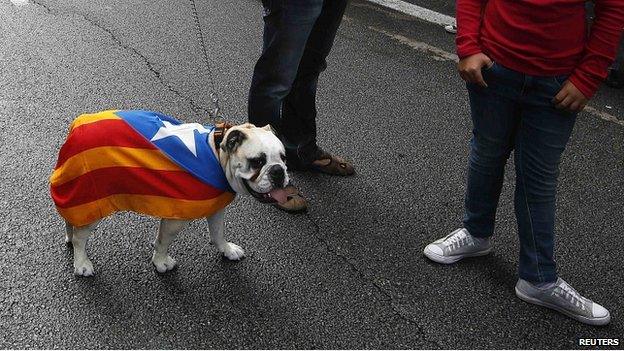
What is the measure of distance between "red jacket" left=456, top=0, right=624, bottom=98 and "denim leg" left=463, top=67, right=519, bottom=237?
0.11 meters

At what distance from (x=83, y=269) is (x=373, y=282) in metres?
1.32

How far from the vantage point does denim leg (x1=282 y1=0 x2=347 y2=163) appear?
11.5ft

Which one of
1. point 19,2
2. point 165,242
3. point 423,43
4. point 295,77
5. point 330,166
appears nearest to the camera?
point 165,242

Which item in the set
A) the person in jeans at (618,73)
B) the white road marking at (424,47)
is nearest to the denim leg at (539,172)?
the person in jeans at (618,73)

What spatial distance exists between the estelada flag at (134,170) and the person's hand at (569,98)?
1.36 m

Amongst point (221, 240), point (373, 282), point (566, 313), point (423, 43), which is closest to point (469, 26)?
point (373, 282)

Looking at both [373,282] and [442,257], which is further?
[442,257]

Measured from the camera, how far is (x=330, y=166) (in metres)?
3.79

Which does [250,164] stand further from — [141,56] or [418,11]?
[418,11]

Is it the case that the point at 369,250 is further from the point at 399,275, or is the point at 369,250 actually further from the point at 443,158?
the point at 443,158

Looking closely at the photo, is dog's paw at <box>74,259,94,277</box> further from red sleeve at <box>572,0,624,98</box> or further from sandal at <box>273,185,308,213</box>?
red sleeve at <box>572,0,624,98</box>

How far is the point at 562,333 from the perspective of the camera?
2.68 meters

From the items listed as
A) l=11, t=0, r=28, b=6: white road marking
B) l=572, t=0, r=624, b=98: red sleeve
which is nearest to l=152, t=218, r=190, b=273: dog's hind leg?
l=572, t=0, r=624, b=98: red sleeve

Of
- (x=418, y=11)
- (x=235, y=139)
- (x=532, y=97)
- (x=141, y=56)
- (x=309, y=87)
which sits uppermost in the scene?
(x=532, y=97)
